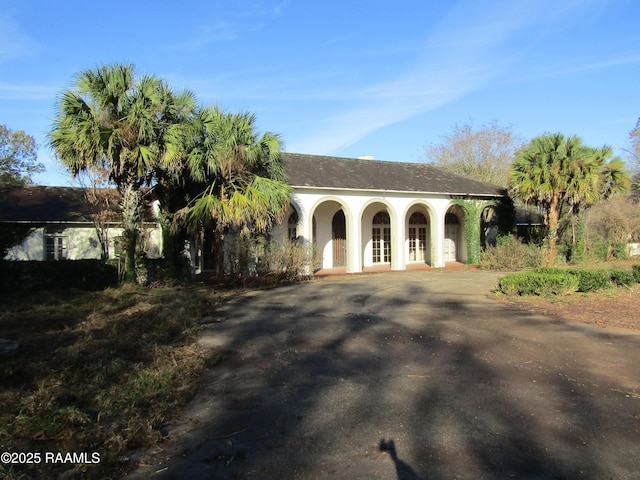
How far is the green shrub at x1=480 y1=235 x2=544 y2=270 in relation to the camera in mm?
20062

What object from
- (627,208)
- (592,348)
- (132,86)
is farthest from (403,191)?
(627,208)

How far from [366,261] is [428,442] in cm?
1972

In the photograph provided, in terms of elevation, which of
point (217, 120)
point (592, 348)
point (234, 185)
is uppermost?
point (217, 120)

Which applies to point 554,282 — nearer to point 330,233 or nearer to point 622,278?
point 622,278

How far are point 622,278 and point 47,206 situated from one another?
79.1ft

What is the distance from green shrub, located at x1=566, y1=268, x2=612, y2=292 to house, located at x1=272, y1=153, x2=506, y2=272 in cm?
938

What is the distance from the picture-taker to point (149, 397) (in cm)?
472

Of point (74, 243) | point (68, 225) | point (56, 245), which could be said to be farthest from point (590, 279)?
point (56, 245)

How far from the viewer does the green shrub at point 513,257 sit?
2006 cm

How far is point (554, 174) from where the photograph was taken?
19.4m

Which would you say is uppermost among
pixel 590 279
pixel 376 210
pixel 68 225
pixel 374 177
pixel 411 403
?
pixel 374 177

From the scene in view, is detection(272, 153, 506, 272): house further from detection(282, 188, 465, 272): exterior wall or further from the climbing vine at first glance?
the climbing vine

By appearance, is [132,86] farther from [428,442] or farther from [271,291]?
[428,442]

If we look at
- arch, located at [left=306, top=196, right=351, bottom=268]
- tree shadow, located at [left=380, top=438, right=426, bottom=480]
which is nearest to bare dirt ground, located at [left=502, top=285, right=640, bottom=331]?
tree shadow, located at [left=380, top=438, right=426, bottom=480]
